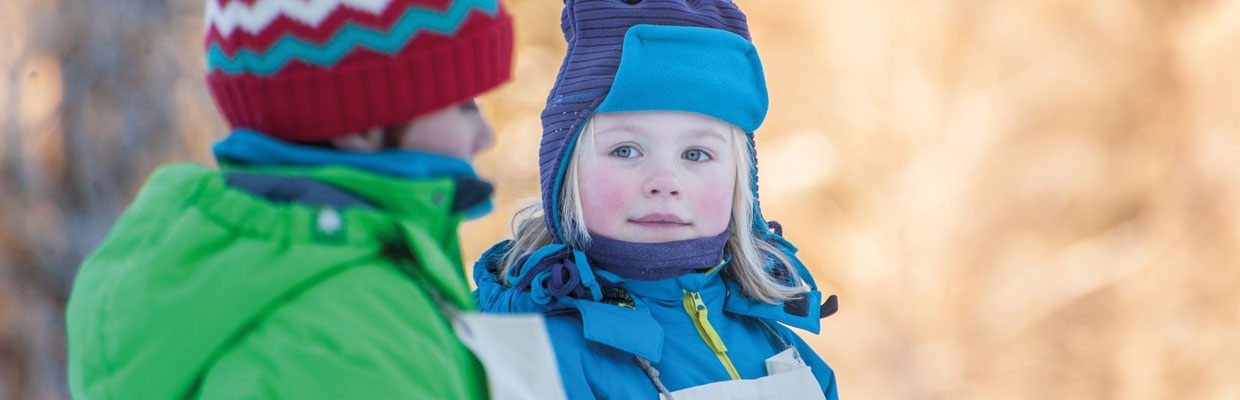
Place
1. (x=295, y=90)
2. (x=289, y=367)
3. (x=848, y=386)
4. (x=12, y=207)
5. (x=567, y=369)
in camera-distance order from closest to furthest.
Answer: (x=289, y=367), (x=295, y=90), (x=567, y=369), (x=12, y=207), (x=848, y=386)

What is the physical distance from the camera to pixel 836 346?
15.9ft

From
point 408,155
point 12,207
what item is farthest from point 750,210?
point 12,207

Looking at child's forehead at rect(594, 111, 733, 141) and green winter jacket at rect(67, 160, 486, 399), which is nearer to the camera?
green winter jacket at rect(67, 160, 486, 399)

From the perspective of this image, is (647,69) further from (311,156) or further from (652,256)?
(311,156)

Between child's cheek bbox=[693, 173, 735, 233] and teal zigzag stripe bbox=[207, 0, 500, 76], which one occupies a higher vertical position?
child's cheek bbox=[693, 173, 735, 233]

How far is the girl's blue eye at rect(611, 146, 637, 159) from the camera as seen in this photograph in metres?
Result: 1.83

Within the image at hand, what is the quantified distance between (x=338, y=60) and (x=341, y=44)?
0.06 ft

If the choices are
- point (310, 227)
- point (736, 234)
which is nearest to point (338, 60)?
point (310, 227)

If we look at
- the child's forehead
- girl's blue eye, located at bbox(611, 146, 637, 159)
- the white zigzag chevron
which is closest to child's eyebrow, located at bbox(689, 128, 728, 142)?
the child's forehead

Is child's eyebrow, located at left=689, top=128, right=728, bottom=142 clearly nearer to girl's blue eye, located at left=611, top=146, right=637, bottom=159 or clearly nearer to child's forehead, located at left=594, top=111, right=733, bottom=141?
child's forehead, located at left=594, top=111, right=733, bottom=141

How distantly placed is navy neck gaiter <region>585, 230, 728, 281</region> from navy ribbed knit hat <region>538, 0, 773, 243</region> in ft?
0.38

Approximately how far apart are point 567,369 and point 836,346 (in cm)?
338

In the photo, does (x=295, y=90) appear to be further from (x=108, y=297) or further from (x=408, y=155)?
(x=108, y=297)

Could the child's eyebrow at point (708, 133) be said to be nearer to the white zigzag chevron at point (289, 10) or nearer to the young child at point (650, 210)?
the young child at point (650, 210)
